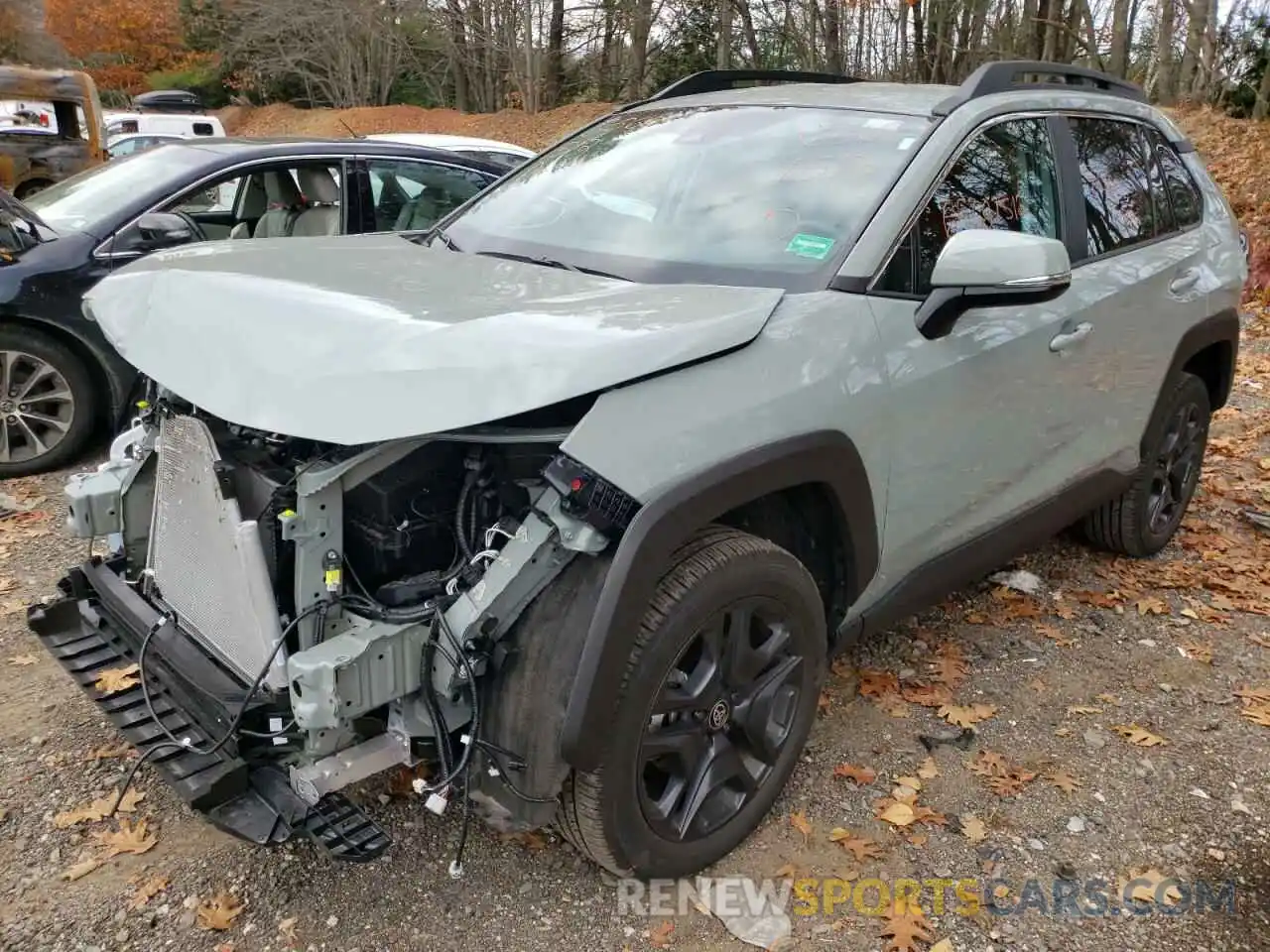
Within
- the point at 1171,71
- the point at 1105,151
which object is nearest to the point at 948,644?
the point at 1105,151

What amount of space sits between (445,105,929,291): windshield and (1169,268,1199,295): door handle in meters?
1.56

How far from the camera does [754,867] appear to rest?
9.04 feet

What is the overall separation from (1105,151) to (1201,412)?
1.46 m

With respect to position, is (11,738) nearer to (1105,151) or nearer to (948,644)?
(948,644)

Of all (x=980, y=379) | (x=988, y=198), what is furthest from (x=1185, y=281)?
(x=980, y=379)

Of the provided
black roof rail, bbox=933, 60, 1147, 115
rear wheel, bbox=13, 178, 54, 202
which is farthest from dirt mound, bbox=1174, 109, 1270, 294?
rear wheel, bbox=13, 178, 54, 202

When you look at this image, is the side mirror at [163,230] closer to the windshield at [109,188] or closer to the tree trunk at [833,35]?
the windshield at [109,188]

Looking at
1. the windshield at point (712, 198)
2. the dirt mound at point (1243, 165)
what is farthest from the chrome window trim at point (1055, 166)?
the dirt mound at point (1243, 165)

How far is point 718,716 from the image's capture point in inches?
102

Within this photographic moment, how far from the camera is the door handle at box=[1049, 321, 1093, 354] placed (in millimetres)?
3379

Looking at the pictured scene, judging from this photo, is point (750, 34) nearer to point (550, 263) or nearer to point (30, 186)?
point (30, 186)

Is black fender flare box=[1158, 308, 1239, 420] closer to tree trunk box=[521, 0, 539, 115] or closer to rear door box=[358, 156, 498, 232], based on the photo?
rear door box=[358, 156, 498, 232]

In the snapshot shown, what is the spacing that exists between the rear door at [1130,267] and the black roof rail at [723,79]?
0.98m

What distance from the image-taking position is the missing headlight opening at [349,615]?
2230mm
